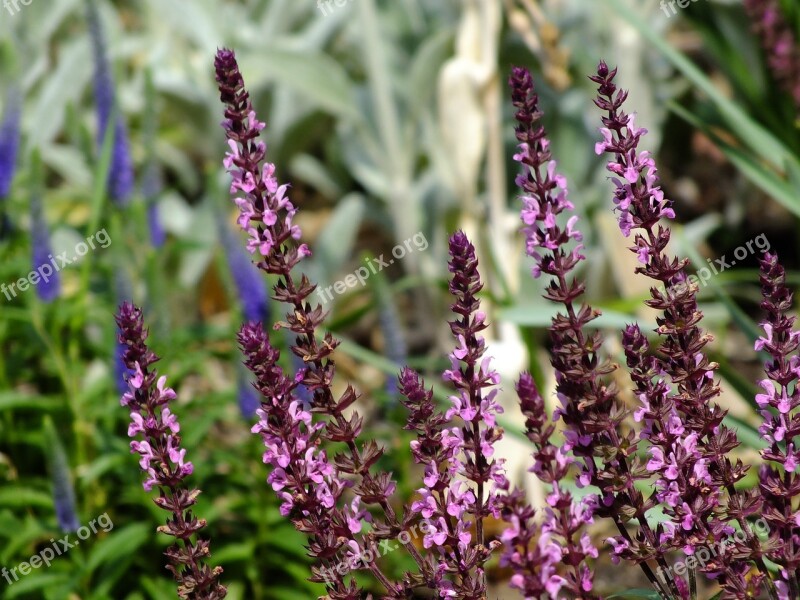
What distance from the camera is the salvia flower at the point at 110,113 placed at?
107 inches

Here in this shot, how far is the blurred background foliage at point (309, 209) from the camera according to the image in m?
2.48

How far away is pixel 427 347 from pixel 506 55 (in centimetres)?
118

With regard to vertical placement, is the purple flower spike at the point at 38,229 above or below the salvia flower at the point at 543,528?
above

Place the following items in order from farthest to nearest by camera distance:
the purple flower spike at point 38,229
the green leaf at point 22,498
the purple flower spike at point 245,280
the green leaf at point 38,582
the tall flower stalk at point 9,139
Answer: the tall flower stalk at point 9,139, the purple flower spike at point 245,280, the purple flower spike at point 38,229, the green leaf at point 22,498, the green leaf at point 38,582

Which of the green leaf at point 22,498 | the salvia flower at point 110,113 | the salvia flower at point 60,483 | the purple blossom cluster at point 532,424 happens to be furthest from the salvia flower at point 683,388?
the salvia flower at point 110,113

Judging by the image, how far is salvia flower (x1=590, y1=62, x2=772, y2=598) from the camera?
1.27 m

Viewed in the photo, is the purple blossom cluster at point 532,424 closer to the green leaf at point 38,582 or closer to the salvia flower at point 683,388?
the salvia flower at point 683,388

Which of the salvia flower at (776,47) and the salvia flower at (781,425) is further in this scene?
the salvia flower at (776,47)

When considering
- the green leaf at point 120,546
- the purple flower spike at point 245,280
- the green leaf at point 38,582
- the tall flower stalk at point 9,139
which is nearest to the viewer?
the green leaf at point 38,582
